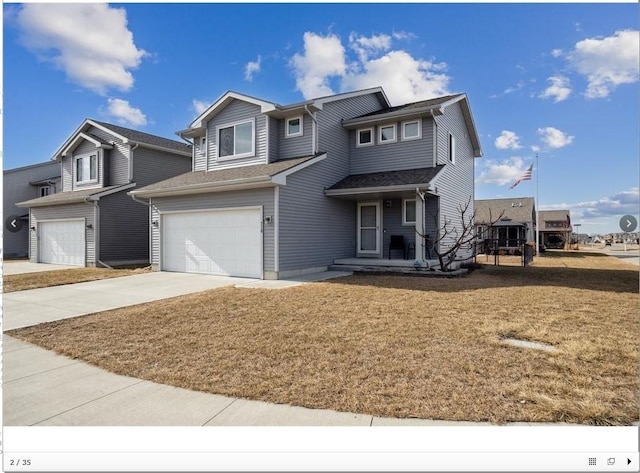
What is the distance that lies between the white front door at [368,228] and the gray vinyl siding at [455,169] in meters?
2.27

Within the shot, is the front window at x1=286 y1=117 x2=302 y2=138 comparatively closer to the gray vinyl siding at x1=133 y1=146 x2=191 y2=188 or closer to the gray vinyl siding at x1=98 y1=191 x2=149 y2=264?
the gray vinyl siding at x1=133 y1=146 x2=191 y2=188

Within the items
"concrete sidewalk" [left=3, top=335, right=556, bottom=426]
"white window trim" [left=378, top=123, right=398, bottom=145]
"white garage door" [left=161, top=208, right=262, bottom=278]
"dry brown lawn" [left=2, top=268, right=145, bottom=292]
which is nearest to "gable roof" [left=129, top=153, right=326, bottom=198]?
"white garage door" [left=161, top=208, right=262, bottom=278]

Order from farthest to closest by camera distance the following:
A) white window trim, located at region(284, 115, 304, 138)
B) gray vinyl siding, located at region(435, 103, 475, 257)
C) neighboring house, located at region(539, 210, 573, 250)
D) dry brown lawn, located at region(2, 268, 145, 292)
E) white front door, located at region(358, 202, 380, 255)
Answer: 1. neighboring house, located at region(539, 210, 573, 250)
2. white front door, located at region(358, 202, 380, 255)
3. gray vinyl siding, located at region(435, 103, 475, 257)
4. white window trim, located at region(284, 115, 304, 138)
5. dry brown lawn, located at region(2, 268, 145, 292)

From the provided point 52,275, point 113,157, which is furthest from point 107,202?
point 52,275

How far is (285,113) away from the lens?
38.5ft

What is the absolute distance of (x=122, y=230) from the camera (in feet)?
51.3

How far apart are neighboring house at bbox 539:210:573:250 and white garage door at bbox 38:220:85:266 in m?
41.2

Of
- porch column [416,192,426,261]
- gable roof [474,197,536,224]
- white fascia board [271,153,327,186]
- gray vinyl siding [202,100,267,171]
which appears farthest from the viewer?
gable roof [474,197,536,224]

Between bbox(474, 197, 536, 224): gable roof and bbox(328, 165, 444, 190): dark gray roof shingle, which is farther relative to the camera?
bbox(474, 197, 536, 224): gable roof

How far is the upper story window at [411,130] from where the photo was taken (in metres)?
12.2

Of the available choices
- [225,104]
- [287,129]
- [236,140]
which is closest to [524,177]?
[287,129]

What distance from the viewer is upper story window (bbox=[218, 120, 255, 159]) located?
12.2m

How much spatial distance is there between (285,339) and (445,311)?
2.87 metres

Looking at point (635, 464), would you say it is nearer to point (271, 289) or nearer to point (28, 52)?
point (28, 52)
